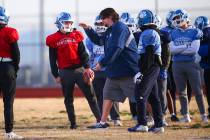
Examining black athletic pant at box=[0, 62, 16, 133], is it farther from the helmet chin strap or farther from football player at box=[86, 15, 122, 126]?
football player at box=[86, 15, 122, 126]

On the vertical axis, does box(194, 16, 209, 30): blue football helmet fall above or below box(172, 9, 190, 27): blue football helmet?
below

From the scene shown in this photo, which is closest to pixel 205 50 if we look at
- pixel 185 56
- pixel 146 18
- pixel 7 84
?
pixel 185 56

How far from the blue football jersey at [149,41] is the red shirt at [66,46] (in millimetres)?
1740

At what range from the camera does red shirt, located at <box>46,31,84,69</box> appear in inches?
653

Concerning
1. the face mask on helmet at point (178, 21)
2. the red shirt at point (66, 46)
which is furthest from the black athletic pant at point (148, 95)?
the face mask on helmet at point (178, 21)

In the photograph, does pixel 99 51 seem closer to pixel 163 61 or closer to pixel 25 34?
pixel 163 61

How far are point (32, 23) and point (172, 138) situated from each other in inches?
936

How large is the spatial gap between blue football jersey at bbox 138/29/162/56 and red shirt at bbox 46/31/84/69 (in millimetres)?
1740

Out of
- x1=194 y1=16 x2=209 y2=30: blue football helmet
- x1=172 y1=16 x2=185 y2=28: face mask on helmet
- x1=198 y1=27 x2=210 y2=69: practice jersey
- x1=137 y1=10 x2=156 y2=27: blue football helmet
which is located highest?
x1=137 y1=10 x2=156 y2=27: blue football helmet

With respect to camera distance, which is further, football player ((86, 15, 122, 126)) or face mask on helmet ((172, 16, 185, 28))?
football player ((86, 15, 122, 126))

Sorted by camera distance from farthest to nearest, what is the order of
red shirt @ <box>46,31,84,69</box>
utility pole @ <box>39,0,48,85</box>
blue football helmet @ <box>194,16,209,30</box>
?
utility pole @ <box>39,0,48,85</box> < blue football helmet @ <box>194,16,209,30</box> < red shirt @ <box>46,31,84,69</box>

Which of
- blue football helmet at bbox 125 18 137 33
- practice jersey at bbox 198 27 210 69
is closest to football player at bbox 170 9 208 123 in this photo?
practice jersey at bbox 198 27 210 69

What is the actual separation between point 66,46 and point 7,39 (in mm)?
2146

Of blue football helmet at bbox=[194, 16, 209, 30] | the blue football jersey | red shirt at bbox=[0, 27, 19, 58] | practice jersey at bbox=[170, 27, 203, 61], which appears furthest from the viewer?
blue football helmet at bbox=[194, 16, 209, 30]
